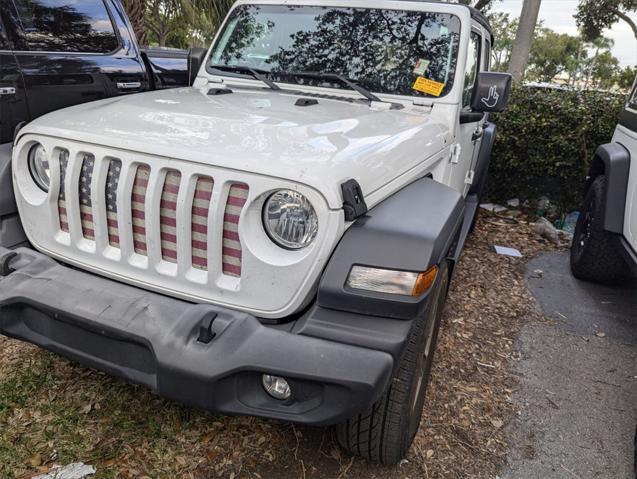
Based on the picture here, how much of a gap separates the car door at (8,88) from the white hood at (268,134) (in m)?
1.05

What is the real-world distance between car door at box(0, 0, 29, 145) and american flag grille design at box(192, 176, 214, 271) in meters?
1.99

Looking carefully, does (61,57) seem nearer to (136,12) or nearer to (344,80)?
(344,80)

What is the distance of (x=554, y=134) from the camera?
5.93 m

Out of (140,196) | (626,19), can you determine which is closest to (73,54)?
(140,196)

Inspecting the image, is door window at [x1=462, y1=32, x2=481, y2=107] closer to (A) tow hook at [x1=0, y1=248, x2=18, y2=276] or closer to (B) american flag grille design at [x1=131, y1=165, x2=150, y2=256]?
(B) american flag grille design at [x1=131, y1=165, x2=150, y2=256]

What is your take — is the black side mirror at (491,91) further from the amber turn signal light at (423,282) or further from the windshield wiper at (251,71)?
the amber turn signal light at (423,282)

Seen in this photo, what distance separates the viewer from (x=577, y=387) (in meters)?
3.05

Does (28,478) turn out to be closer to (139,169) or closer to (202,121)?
(139,169)

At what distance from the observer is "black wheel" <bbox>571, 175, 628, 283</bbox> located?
412cm

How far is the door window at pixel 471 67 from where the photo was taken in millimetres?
3266

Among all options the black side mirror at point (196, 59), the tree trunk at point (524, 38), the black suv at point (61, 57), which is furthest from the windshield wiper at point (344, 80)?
the tree trunk at point (524, 38)

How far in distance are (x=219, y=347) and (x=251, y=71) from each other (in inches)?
83.4

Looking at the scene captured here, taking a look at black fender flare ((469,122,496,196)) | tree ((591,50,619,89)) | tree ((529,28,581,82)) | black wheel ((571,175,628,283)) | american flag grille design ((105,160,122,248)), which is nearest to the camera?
american flag grille design ((105,160,122,248))

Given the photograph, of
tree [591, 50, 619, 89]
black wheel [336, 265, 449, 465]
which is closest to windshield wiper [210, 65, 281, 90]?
black wheel [336, 265, 449, 465]
